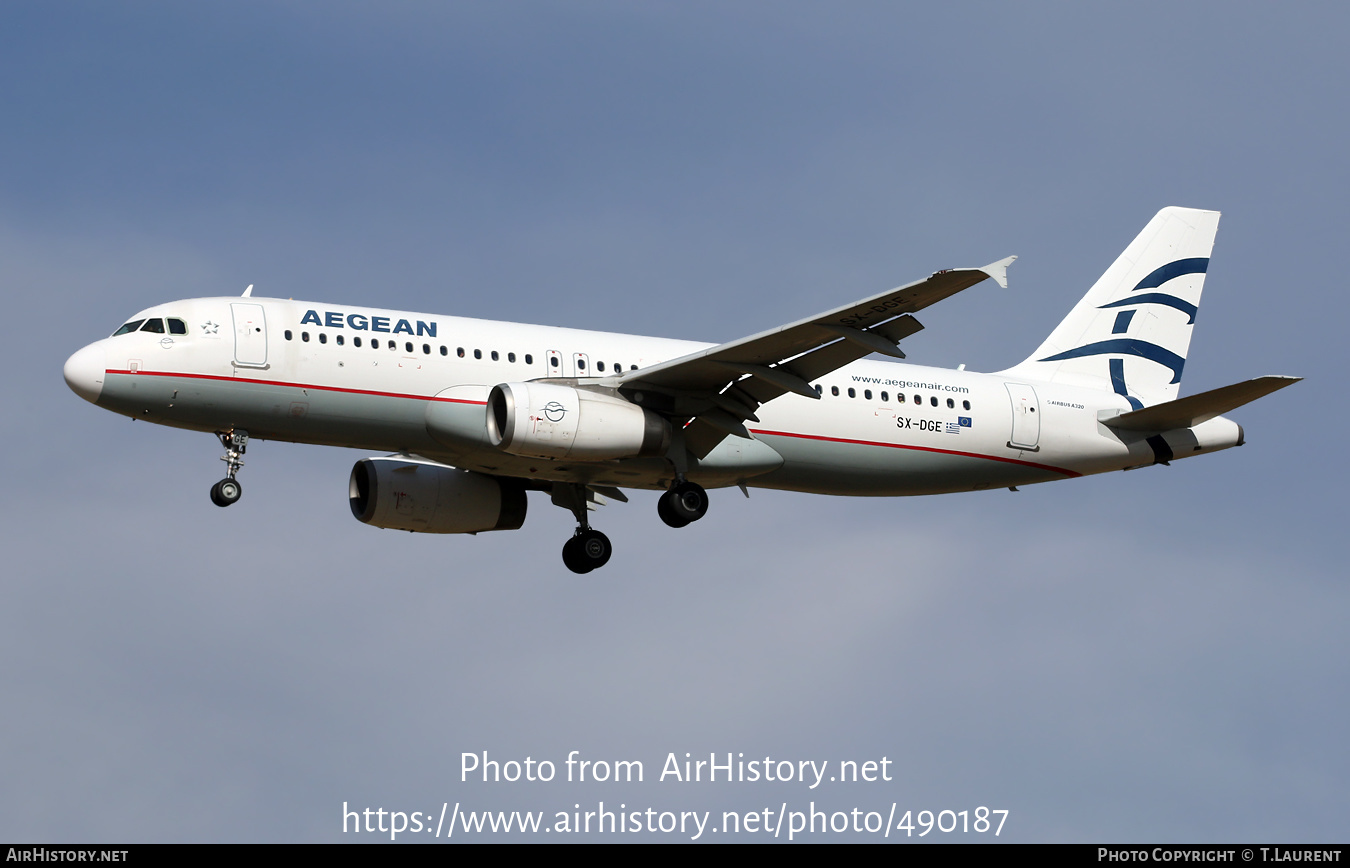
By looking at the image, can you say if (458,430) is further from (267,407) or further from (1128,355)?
(1128,355)

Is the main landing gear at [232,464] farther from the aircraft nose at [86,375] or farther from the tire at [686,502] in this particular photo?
the tire at [686,502]

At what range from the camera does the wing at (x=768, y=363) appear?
27984 mm

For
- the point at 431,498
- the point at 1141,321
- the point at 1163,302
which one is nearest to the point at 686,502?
the point at 431,498

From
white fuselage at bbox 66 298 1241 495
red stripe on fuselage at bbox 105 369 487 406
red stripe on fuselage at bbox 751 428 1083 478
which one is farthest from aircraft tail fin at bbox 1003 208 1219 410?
red stripe on fuselage at bbox 105 369 487 406

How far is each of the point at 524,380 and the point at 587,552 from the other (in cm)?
555

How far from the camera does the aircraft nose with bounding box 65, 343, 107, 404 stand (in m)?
29.7

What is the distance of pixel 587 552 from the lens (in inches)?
1411

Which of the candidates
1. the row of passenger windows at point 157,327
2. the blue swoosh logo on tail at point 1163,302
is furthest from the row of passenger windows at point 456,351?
the blue swoosh logo on tail at point 1163,302

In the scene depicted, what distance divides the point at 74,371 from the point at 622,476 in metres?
10.8

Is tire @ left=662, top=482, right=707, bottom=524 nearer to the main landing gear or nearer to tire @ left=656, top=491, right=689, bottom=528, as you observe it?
tire @ left=656, top=491, right=689, bottom=528

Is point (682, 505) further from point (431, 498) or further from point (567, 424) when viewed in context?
point (431, 498)

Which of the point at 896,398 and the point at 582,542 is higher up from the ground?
the point at 896,398

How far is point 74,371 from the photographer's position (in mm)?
29703
